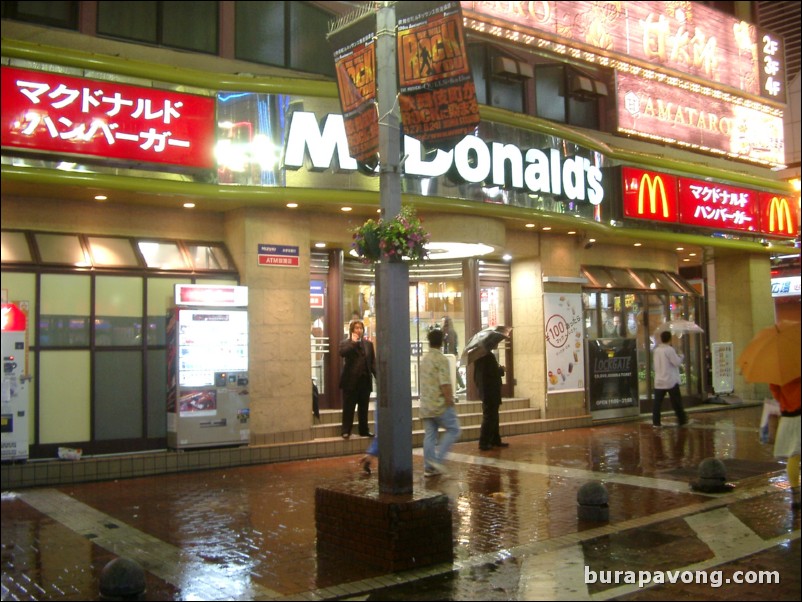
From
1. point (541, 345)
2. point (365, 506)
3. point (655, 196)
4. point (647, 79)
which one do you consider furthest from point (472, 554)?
point (647, 79)

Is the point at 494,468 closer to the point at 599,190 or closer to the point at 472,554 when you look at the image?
the point at 472,554

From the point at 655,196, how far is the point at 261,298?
10.0 metres

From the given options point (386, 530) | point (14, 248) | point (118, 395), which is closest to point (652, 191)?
point (118, 395)

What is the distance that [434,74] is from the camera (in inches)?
269

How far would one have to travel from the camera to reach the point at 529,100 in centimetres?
1800

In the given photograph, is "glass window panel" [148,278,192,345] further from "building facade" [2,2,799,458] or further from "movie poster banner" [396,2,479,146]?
"movie poster banner" [396,2,479,146]

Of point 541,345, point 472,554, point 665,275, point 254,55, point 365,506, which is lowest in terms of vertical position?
point 472,554

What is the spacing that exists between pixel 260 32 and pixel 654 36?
9.68 metres

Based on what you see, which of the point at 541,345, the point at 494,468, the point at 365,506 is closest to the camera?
the point at 365,506

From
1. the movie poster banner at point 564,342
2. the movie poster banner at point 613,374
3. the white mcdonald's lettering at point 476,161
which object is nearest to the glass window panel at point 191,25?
the white mcdonald's lettering at point 476,161

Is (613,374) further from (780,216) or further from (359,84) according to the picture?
(359,84)

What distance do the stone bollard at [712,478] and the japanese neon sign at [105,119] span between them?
26.5ft

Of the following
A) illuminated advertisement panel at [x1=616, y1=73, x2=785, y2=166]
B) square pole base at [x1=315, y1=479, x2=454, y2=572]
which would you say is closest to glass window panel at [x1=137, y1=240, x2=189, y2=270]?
square pole base at [x1=315, y1=479, x2=454, y2=572]

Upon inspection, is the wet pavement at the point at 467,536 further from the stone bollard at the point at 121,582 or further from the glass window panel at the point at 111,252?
the glass window panel at the point at 111,252
